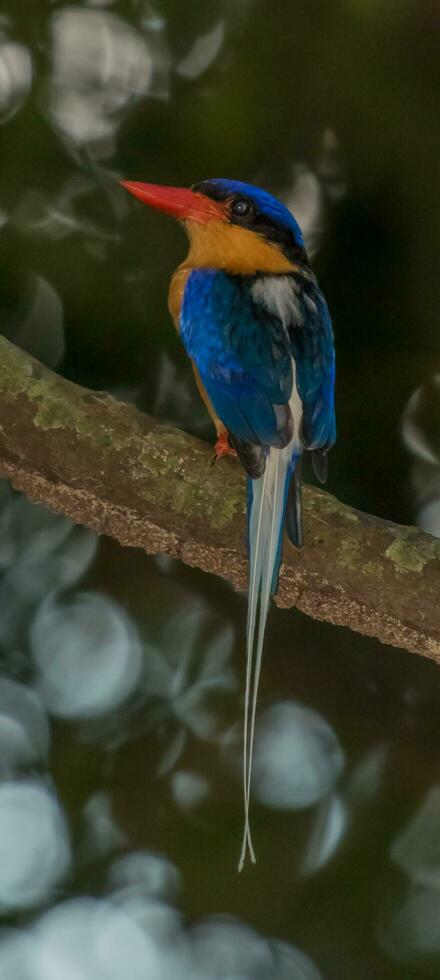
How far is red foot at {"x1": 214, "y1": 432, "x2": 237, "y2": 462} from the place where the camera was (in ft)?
10.2

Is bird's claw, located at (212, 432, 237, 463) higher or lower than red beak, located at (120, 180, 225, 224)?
lower

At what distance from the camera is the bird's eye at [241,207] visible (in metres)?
3.87

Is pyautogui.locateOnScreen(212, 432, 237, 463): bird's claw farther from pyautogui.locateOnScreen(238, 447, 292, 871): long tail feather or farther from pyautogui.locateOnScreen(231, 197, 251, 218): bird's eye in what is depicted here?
pyautogui.locateOnScreen(231, 197, 251, 218): bird's eye

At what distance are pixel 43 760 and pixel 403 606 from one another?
185 cm

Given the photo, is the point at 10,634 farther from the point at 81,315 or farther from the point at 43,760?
the point at 81,315

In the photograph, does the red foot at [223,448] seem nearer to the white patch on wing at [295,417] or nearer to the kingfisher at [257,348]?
the kingfisher at [257,348]

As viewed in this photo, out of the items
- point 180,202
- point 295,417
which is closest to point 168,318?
point 180,202

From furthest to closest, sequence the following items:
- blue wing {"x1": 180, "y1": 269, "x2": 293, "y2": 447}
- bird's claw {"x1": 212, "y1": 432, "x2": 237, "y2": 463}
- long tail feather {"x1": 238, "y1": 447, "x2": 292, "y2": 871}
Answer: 1. blue wing {"x1": 180, "y1": 269, "x2": 293, "y2": 447}
2. bird's claw {"x1": 212, "y1": 432, "x2": 237, "y2": 463}
3. long tail feather {"x1": 238, "y1": 447, "x2": 292, "y2": 871}

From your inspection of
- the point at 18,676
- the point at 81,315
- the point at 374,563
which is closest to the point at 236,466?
the point at 374,563

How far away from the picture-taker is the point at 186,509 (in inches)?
114

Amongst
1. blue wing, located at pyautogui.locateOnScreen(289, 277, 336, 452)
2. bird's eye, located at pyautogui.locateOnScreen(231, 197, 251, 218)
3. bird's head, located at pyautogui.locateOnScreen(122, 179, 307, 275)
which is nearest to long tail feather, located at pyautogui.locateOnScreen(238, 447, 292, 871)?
blue wing, located at pyautogui.locateOnScreen(289, 277, 336, 452)

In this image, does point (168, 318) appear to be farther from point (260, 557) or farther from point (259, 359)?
point (260, 557)

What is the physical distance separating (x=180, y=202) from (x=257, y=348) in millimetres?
747

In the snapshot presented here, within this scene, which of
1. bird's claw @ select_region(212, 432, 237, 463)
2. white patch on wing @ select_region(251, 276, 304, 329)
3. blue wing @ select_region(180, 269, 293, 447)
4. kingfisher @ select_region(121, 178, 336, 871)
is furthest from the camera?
white patch on wing @ select_region(251, 276, 304, 329)
